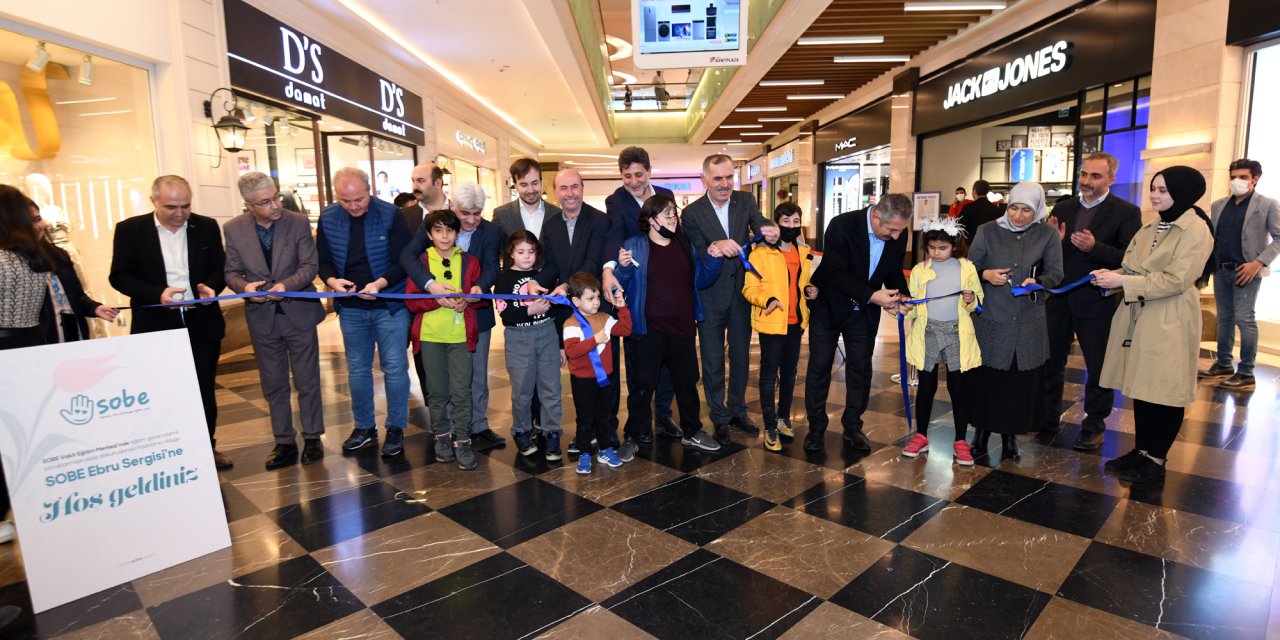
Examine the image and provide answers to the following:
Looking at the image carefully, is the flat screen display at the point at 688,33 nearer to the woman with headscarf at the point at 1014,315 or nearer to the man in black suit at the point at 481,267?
the man in black suit at the point at 481,267

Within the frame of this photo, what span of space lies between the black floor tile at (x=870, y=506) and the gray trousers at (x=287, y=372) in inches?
110

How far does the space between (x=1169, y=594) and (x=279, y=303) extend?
4.33 meters

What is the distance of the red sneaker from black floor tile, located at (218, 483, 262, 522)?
348cm

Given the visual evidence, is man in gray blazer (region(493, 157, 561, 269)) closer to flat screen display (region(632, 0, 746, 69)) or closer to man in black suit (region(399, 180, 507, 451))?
man in black suit (region(399, 180, 507, 451))

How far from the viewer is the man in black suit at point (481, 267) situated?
12.0 feet

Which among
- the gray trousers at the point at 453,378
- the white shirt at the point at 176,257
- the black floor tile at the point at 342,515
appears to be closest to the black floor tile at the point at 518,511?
the black floor tile at the point at 342,515

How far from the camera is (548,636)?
211 centimetres

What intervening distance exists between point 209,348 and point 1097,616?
4.39 m

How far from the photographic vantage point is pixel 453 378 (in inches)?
Answer: 144

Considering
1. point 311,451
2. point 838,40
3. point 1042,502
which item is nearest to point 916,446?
point 1042,502

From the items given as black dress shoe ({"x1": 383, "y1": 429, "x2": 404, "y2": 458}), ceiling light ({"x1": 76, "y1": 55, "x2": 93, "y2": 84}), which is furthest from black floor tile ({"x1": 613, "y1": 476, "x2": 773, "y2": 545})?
ceiling light ({"x1": 76, "y1": 55, "x2": 93, "y2": 84})

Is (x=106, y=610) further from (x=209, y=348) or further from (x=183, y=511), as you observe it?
(x=209, y=348)

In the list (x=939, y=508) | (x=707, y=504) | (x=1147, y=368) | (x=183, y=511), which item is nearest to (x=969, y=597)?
(x=939, y=508)

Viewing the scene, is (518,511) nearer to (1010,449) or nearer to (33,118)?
(1010,449)
